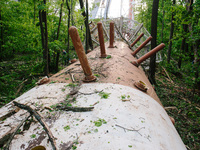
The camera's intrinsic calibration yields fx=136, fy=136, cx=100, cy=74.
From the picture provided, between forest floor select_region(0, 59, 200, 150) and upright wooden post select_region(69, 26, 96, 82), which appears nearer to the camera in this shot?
upright wooden post select_region(69, 26, 96, 82)

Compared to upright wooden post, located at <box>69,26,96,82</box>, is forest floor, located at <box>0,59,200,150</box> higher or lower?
lower

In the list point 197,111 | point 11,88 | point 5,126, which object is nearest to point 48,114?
point 5,126

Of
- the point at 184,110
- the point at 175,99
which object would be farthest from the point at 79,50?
the point at 175,99

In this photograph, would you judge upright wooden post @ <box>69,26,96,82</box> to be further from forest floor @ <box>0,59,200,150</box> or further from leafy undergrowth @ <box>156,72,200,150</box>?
leafy undergrowth @ <box>156,72,200,150</box>

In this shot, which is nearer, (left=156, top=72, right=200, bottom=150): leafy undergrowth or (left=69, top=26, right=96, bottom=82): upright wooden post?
(left=69, top=26, right=96, bottom=82): upright wooden post

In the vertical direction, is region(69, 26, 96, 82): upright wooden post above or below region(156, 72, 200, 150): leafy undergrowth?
above

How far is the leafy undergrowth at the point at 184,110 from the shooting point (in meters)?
3.83

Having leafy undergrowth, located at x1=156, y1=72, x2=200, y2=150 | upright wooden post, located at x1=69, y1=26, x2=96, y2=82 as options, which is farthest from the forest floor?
upright wooden post, located at x1=69, y1=26, x2=96, y2=82

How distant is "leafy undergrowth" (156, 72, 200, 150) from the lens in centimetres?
383

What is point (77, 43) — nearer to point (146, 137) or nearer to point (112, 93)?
point (112, 93)

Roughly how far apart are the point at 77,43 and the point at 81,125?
1040mm

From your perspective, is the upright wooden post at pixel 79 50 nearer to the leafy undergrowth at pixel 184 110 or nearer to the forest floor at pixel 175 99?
the forest floor at pixel 175 99

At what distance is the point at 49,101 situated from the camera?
60.5 inches

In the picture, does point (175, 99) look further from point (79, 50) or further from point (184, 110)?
point (79, 50)
